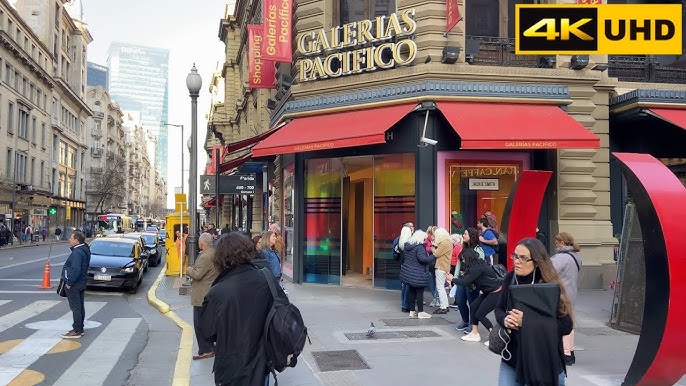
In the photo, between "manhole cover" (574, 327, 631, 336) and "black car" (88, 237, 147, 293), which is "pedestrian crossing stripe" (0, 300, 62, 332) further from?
"manhole cover" (574, 327, 631, 336)

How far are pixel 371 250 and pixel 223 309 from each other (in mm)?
12210

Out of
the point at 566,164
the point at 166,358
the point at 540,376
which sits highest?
the point at 566,164

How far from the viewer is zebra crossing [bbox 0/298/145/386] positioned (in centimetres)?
721

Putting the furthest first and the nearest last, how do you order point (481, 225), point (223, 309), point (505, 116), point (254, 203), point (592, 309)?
point (254, 203), point (505, 116), point (592, 309), point (481, 225), point (223, 309)

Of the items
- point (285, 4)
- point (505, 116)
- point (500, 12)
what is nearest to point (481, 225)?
point (505, 116)

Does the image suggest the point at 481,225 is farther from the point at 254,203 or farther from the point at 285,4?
the point at 254,203

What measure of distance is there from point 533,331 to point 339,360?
14.0 feet

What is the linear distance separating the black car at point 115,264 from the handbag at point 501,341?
13.9 m

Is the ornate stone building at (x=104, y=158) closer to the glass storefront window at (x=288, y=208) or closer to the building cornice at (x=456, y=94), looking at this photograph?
the glass storefront window at (x=288, y=208)

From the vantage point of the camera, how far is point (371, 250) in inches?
634

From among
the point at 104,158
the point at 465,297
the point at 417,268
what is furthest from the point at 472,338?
the point at 104,158

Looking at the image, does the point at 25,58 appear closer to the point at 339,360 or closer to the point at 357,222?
the point at 357,222

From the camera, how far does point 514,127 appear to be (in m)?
13.2

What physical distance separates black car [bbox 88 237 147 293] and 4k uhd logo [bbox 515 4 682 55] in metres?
12.6
